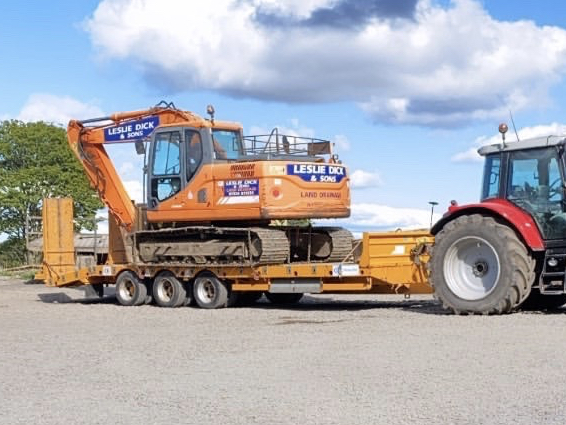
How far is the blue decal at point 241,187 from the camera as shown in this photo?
731 inches

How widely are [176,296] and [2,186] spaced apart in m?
32.8

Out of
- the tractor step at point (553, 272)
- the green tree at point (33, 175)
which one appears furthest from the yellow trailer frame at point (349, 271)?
the green tree at point (33, 175)

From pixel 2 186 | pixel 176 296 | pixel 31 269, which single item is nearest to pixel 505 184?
pixel 176 296

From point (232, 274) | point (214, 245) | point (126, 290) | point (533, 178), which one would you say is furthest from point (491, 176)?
point (126, 290)

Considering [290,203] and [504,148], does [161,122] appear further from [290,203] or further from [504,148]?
[504,148]

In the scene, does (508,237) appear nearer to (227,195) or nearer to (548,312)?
(548,312)

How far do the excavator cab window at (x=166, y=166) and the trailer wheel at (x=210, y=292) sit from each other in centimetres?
193

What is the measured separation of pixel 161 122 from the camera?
20766 mm

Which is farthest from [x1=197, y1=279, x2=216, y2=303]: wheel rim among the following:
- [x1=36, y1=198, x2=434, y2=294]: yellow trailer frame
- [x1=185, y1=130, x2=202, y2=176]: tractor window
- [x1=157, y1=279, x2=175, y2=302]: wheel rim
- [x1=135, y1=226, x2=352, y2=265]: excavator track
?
[x1=185, y1=130, x2=202, y2=176]: tractor window

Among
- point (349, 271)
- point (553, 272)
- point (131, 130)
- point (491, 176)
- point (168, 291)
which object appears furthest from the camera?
point (131, 130)

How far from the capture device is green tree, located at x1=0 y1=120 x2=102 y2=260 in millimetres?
50375

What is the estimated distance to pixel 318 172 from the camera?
62.8ft

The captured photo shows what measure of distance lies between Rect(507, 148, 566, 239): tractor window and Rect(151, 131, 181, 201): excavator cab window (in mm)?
7377

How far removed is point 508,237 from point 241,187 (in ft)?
19.3
